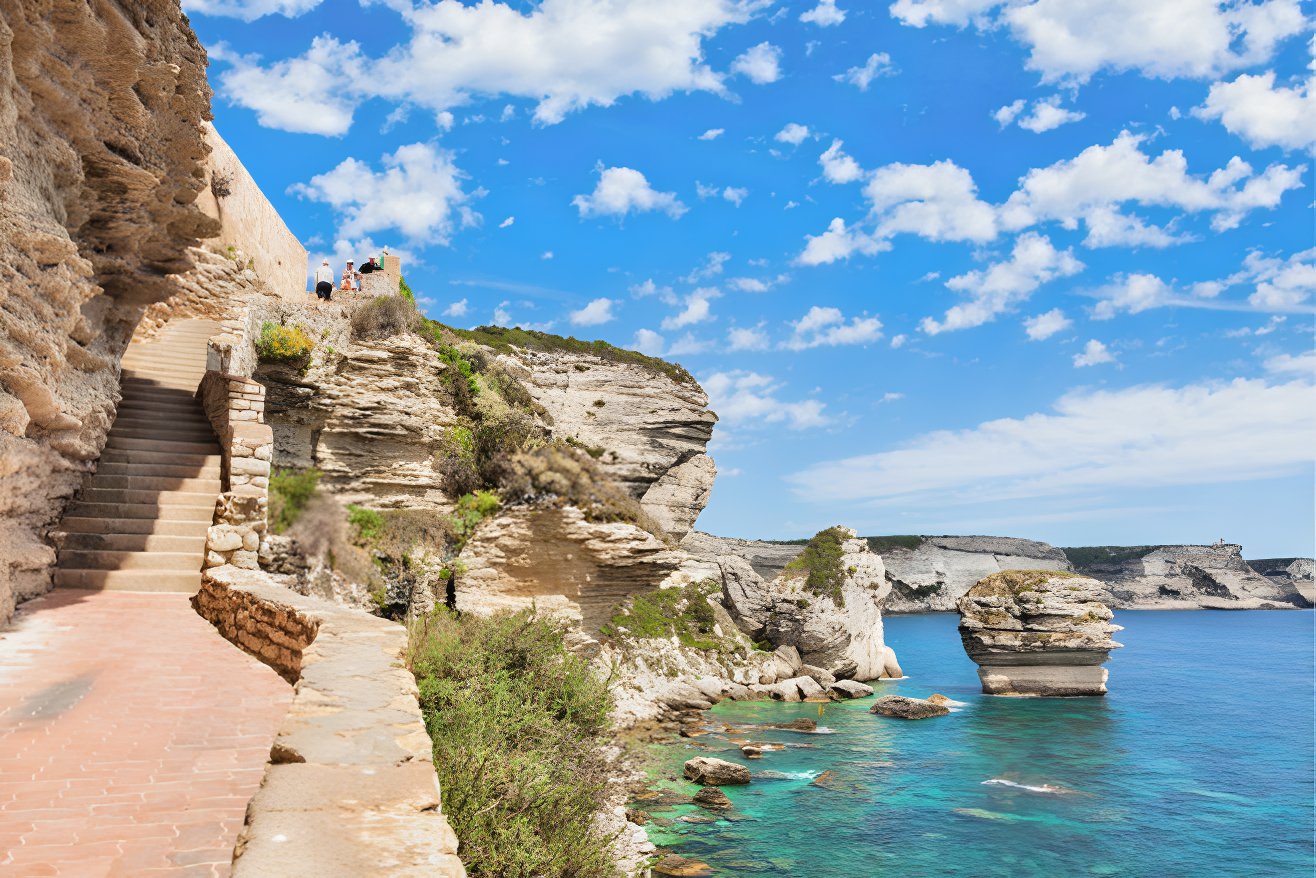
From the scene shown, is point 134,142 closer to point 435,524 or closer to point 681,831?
point 435,524

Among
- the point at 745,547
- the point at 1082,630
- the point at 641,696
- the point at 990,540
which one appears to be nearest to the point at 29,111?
the point at 641,696

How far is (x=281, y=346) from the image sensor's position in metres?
21.3

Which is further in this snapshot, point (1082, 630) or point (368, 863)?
point (1082, 630)

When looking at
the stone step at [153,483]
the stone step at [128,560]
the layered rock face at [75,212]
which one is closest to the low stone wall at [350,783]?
the layered rock face at [75,212]

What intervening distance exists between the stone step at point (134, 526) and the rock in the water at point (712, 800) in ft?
41.9

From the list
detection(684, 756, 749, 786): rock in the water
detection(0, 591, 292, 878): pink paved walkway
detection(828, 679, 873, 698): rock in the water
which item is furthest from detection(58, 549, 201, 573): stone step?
detection(828, 679, 873, 698): rock in the water

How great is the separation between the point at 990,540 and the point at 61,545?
110138 mm

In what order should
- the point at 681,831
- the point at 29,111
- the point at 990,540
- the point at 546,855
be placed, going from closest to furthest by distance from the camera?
the point at 546,855, the point at 29,111, the point at 681,831, the point at 990,540

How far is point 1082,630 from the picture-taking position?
37938 mm

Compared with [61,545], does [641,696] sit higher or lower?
lower

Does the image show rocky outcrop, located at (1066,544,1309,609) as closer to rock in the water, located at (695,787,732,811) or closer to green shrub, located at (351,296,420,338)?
rock in the water, located at (695,787,732,811)

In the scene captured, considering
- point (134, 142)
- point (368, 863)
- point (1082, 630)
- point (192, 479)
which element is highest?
point (134, 142)

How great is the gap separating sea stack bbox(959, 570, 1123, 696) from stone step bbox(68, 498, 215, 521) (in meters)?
36.0

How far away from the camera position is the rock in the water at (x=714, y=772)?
797 inches
